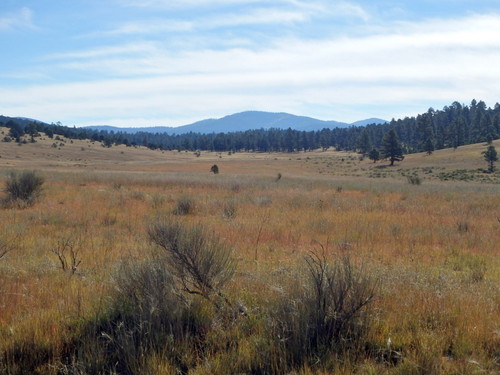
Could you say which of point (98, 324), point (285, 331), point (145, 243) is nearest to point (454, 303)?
point (285, 331)

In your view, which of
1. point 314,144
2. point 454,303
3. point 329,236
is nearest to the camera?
point 454,303

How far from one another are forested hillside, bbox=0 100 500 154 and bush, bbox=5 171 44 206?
239ft

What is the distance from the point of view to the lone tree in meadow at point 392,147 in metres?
79.1

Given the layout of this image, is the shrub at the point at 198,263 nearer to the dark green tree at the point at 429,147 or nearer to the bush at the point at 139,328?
the bush at the point at 139,328

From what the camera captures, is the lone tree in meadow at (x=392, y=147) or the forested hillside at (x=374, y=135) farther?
the forested hillside at (x=374, y=135)

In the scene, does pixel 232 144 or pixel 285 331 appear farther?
pixel 232 144

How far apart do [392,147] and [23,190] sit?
72.9 m

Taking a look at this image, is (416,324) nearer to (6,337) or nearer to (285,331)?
(285,331)

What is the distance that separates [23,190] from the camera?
15906 millimetres

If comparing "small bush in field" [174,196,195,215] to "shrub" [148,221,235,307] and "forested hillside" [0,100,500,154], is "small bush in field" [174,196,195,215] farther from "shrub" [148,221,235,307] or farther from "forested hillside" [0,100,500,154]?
"forested hillside" [0,100,500,154]

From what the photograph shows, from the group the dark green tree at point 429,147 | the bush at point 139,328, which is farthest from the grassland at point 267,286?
the dark green tree at point 429,147

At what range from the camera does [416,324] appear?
15.0 ft

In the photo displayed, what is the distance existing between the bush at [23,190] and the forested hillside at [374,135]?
72800 millimetres

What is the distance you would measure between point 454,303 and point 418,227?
7210 mm
